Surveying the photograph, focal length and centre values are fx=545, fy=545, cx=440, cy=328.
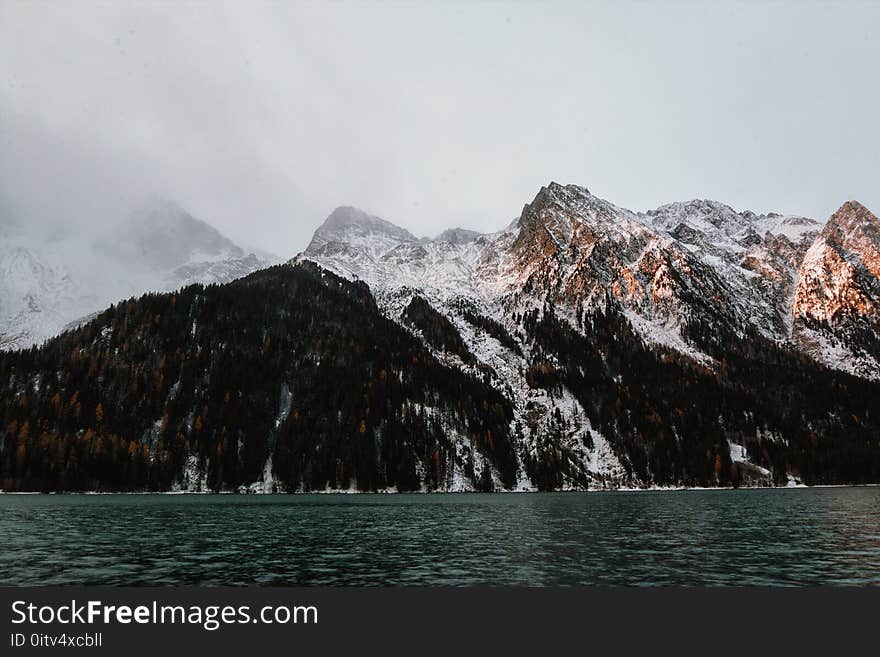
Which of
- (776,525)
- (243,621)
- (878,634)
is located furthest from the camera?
(776,525)

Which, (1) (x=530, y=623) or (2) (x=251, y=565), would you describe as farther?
(2) (x=251, y=565)

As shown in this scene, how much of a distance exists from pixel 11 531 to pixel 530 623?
63.0 metres

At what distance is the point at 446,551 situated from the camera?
46.8 metres

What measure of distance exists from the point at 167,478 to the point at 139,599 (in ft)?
588

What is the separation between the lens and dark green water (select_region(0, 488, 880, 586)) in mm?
34750

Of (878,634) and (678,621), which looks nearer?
(878,634)

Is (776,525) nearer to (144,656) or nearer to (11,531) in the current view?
(144,656)

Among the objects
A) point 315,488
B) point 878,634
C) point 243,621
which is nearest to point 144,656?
point 243,621

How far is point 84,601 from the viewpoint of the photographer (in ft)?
86.8

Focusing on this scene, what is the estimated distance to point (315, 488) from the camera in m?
196

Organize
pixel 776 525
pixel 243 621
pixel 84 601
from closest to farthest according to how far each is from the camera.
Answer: pixel 243 621 → pixel 84 601 → pixel 776 525

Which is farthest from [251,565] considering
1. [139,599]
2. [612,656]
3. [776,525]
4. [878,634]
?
[776,525]

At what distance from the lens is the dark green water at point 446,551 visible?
34750 millimetres

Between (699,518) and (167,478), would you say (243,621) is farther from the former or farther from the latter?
(167,478)
